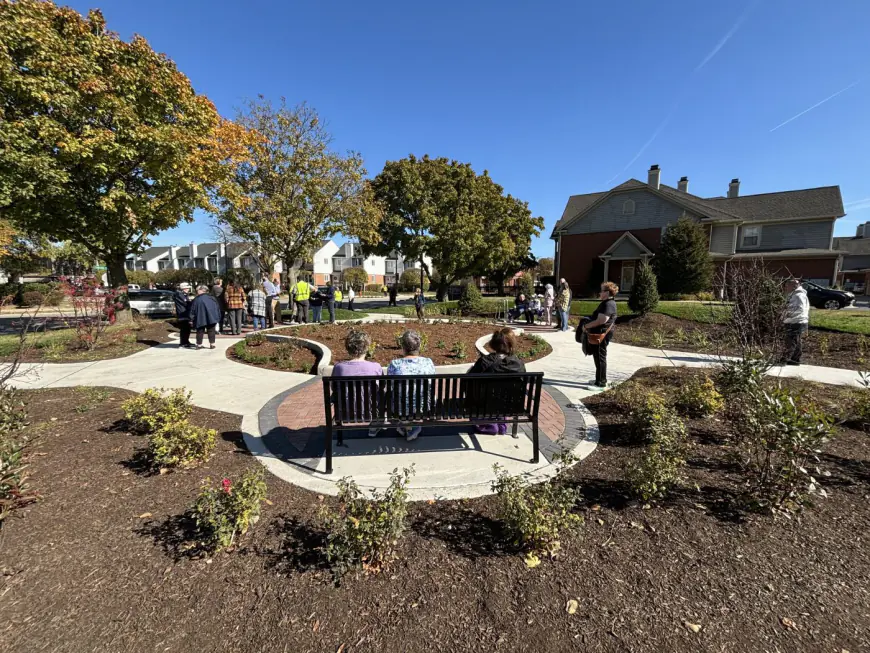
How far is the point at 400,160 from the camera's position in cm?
2245

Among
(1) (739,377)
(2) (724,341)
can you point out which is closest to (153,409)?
(1) (739,377)

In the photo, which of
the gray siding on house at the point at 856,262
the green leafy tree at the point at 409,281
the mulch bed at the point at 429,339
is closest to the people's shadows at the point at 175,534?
the mulch bed at the point at 429,339

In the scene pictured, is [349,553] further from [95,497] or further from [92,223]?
[92,223]

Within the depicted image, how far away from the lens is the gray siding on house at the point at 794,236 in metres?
25.9

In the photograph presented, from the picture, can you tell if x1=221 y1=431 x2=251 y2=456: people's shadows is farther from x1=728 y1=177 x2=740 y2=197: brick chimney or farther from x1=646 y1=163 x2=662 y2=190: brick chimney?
x1=728 y1=177 x2=740 y2=197: brick chimney

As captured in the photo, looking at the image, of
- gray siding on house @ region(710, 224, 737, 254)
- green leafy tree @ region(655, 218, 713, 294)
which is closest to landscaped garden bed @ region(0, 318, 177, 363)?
green leafy tree @ region(655, 218, 713, 294)

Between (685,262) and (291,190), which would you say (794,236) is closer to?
(685,262)

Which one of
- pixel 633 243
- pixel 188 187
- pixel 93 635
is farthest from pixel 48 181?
pixel 633 243

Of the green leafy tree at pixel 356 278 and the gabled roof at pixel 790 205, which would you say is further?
the green leafy tree at pixel 356 278

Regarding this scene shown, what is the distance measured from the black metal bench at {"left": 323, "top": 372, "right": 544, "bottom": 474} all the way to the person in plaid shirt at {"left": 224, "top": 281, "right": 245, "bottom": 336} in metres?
8.49

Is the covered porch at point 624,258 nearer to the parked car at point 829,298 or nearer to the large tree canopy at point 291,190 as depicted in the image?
the parked car at point 829,298

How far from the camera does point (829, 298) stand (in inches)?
792

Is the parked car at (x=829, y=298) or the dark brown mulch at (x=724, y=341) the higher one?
the parked car at (x=829, y=298)

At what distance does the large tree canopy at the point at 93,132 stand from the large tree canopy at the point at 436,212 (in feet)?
32.3
